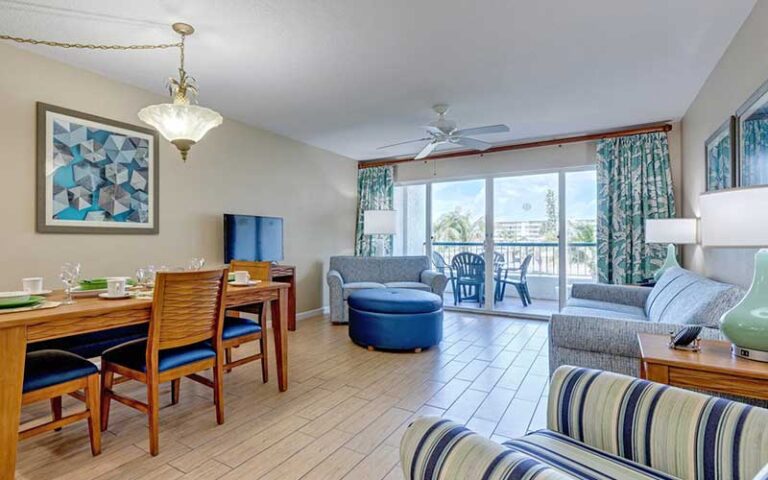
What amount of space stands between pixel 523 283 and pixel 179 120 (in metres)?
4.72

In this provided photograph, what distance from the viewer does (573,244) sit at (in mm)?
5070

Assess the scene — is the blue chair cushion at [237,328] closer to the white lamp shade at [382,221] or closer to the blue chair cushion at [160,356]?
the blue chair cushion at [160,356]

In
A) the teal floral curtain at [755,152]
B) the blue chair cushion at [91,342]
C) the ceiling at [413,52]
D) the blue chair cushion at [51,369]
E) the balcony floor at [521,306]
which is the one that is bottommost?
the balcony floor at [521,306]

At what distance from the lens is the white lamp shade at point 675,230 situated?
3369 mm

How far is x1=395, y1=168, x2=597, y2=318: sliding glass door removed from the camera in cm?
506

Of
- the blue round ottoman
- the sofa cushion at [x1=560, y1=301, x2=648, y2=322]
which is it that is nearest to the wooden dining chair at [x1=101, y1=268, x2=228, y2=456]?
the blue round ottoman

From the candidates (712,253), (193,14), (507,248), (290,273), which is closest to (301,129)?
(290,273)

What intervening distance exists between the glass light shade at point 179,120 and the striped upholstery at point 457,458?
7.35ft

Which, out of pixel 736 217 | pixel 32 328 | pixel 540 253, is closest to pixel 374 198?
pixel 540 253

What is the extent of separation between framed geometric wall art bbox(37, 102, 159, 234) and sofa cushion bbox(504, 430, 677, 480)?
11.2ft

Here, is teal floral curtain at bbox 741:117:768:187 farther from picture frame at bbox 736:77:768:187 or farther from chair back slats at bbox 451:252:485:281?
chair back slats at bbox 451:252:485:281

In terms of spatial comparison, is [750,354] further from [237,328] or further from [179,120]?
[179,120]

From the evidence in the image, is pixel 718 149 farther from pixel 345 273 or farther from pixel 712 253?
pixel 345 273

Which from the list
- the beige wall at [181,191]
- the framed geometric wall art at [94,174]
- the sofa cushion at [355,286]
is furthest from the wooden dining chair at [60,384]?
the sofa cushion at [355,286]
